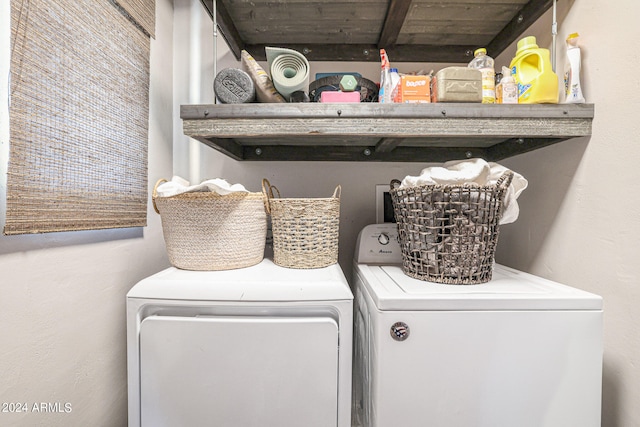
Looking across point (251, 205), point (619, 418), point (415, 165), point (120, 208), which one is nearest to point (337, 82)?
point (251, 205)

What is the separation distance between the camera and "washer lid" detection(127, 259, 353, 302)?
2.71 feet

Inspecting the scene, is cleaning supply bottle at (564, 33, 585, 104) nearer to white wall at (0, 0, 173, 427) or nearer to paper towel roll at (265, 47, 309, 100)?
paper towel roll at (265, 47, 309, 100)

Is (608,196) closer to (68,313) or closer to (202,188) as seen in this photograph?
(202,188)

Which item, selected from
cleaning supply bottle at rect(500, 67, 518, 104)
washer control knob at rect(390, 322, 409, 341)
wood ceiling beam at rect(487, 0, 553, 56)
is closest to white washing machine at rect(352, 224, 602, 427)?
washer control knob at rect(390, 322, 409, 341)

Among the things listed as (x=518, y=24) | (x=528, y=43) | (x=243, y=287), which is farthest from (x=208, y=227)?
(x=518, y=24)

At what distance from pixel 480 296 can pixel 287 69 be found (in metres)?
0.95

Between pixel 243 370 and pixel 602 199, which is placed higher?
pixel 602 199

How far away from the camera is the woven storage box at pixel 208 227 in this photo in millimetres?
969

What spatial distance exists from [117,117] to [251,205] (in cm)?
56

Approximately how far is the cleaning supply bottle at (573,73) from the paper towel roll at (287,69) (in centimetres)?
85

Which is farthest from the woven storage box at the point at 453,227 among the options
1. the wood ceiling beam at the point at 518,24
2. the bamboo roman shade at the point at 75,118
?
the bamboo roman shade at the point at 75,118

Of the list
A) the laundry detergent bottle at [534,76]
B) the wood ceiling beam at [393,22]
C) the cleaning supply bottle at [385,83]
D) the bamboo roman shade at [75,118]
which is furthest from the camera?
the wood ceiling beam at [393,22]

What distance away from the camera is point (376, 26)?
1.33 meters

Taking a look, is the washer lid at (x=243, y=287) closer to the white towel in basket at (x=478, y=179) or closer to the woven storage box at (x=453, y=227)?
the woven storage box at (x=453, y=227)
